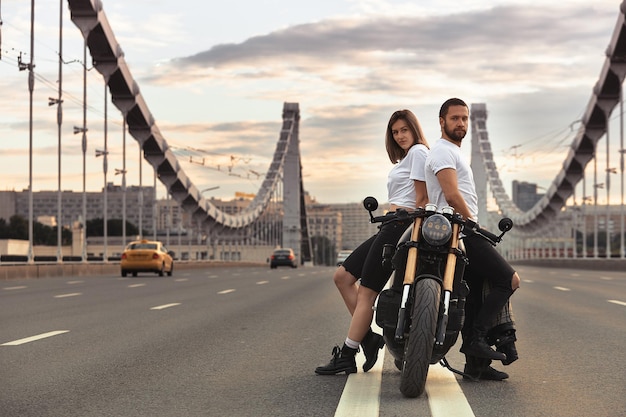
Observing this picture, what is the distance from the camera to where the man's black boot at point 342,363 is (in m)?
7.57

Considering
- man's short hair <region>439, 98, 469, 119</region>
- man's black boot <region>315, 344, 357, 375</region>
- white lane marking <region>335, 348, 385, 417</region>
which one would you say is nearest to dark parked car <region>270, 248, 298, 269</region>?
white lane marking <region>335, 348, 385, 417</region>

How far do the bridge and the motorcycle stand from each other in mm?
41844

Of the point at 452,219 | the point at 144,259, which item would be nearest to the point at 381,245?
the point at 452,219

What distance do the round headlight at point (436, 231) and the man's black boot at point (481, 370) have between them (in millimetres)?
1281

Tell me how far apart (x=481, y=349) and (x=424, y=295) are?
3.12 feet

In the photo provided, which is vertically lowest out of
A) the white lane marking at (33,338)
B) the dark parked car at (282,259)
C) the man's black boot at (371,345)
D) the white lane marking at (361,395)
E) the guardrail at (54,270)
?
the dark parked car at (282,259)

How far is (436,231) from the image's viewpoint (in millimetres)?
6387

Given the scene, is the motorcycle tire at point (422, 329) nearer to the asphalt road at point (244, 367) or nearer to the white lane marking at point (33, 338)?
the asphalt road at point (244, 367)

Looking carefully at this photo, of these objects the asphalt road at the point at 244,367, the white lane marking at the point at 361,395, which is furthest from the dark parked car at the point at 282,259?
the white lane marking at the point at 361,395

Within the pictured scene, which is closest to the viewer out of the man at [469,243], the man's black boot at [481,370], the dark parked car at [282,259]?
the man at [469,243]

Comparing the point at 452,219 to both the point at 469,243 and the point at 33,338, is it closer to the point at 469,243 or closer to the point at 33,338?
the point at 469,243

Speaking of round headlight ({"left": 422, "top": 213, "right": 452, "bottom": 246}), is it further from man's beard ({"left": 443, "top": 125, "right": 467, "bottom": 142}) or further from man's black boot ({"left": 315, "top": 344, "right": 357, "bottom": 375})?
man's black boot ({"left": 315, "top": 344, "right": 357, "bottom": 375})

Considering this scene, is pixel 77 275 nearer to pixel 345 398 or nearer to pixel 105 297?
pixel 105 297

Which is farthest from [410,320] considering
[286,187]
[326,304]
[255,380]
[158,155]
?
[286,187]
